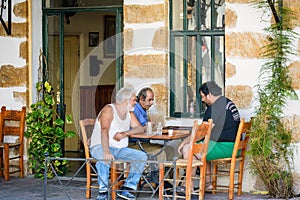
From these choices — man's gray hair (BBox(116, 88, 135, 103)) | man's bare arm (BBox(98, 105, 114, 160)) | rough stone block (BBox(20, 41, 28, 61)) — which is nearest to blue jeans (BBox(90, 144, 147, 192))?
man's bare arm (BBox(98, 105, 114, 160))

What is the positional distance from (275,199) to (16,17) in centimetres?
393

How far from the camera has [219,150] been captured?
7312 millimetres

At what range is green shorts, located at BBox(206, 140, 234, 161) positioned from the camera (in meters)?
7.31

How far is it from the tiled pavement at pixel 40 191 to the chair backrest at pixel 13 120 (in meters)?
0.55

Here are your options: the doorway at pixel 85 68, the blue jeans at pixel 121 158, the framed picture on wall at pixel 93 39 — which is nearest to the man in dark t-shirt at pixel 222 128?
the blue jeans at pixel 121 158

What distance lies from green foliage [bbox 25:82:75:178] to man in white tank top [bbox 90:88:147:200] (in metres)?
1.30

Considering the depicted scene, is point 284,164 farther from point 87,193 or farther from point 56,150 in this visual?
point 56,150

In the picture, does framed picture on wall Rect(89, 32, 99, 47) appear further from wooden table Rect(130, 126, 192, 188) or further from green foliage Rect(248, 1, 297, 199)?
green foliage Rect(248, 1, 297, 199)

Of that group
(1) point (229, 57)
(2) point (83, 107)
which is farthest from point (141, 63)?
(2) point (83, 107)

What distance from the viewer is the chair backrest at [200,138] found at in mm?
6629

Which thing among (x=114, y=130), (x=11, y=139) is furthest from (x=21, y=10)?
(x=114, y=130)

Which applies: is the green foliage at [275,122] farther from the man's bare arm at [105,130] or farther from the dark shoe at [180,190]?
the man's bare arm at [105,130]

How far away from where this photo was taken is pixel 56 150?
27.6 feet

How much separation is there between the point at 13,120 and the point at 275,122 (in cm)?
333
